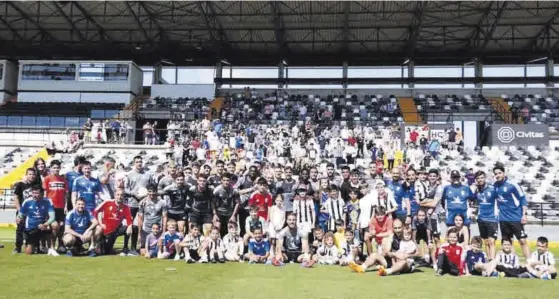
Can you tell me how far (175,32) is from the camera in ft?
118

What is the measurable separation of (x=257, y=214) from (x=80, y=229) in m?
3.27

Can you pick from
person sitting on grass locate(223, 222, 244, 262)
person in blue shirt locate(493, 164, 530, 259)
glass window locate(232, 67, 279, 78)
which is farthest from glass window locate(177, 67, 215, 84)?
person in blue shirt locate(493, 164, 530, 259)

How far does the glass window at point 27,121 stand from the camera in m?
34.0

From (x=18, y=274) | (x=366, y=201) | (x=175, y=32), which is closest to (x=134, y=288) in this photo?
(x=18, y=274)

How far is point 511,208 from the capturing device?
886cm

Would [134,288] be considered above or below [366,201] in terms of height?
below

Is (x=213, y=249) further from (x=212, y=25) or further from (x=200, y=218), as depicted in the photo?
(x=212, y=25)

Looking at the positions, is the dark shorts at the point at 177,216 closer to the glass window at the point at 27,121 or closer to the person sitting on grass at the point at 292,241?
the person sitting on grass at the point at 292,241

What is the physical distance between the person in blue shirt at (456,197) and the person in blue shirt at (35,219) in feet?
23.6

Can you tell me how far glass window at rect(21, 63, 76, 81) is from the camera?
37.2 meters

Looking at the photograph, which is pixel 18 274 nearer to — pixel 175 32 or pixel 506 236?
pixel 506 236

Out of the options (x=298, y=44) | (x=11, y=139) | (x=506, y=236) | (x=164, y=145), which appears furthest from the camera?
(x=298, y=44)

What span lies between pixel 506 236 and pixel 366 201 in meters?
2.41

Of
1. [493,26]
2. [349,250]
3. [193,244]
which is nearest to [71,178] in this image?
[193,244]
